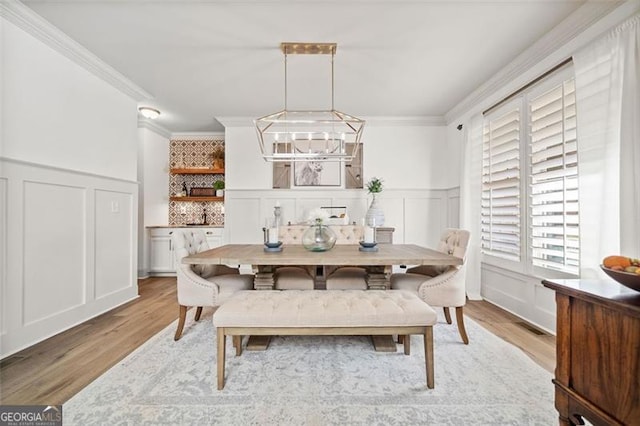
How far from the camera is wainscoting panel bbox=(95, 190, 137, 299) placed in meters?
2.89

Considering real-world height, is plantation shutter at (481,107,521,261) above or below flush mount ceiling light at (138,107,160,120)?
below

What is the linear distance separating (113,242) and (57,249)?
2.25 ft

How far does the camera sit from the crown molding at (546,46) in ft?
6.46

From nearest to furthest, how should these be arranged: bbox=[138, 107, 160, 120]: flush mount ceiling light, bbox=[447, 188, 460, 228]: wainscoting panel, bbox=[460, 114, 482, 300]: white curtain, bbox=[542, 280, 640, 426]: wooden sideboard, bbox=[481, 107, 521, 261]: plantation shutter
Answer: bbox=[542, 280, 640, 426]: wooden sideboard
bbox=[481, 107, 521, 261]: plantation shutter
bbox=[460, 114, 482, 300]: white curtain
bbox=[138, 107, 160, 120]: flush mount ceiling light
bbox=[447, 188, 460, 228]: wainscoting panel

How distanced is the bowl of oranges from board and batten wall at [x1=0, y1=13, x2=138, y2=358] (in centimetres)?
357

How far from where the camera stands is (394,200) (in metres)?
4.54

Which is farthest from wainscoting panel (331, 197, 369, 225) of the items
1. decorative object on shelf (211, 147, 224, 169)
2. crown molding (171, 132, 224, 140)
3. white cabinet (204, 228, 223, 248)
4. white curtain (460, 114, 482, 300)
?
crown molding (171, 132, 224, 140)

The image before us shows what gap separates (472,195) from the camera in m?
3.52

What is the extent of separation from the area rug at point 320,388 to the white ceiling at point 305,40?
2610 mm

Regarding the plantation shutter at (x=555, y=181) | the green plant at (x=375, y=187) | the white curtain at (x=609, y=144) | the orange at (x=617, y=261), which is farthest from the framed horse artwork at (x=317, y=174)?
the orange at (x=617, y=261)

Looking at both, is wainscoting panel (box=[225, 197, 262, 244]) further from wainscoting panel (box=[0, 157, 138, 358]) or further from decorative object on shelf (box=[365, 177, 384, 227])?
decorative object on shelf (box=[365, 177, 384, 227])

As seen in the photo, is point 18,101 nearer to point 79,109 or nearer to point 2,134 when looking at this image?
point 2,134

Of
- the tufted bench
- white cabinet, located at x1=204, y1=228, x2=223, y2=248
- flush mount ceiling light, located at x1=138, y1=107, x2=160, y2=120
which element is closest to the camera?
the tufted bench

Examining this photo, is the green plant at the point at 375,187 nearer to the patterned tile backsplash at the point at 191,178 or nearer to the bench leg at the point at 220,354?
the patterned tile backsplash at the point at 191,178
